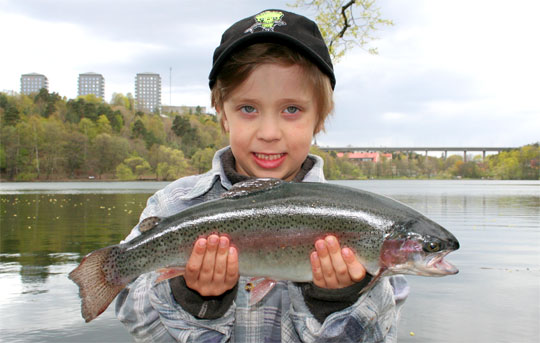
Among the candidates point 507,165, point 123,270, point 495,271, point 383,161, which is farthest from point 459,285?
point 383,161

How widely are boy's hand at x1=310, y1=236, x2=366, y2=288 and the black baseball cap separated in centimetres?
141

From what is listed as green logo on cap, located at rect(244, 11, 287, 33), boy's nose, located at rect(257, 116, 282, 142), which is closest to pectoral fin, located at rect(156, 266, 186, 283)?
boy's nose, located at rect(257, 116, 282, 142)

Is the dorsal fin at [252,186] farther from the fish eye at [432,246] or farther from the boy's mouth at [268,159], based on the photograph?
the fish eye at [432,246]

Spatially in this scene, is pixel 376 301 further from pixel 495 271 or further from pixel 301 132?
pixel 495 271

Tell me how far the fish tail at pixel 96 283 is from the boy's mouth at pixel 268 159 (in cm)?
119

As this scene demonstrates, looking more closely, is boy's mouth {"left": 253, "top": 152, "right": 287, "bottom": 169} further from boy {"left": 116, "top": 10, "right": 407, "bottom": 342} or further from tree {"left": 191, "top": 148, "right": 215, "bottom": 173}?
tree {"left": 191, "top": 148, "right": 215, "bottom": 173}

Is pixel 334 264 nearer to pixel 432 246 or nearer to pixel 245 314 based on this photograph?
pixel 432 246

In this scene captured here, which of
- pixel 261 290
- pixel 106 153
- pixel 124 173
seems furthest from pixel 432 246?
pixel 106 153

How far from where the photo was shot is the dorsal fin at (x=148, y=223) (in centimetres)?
309

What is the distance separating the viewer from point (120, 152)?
115m

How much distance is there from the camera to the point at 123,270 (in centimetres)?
305

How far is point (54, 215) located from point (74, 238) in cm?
1007

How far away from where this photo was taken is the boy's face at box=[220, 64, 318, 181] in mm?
3281

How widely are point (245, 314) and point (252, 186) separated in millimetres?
981
